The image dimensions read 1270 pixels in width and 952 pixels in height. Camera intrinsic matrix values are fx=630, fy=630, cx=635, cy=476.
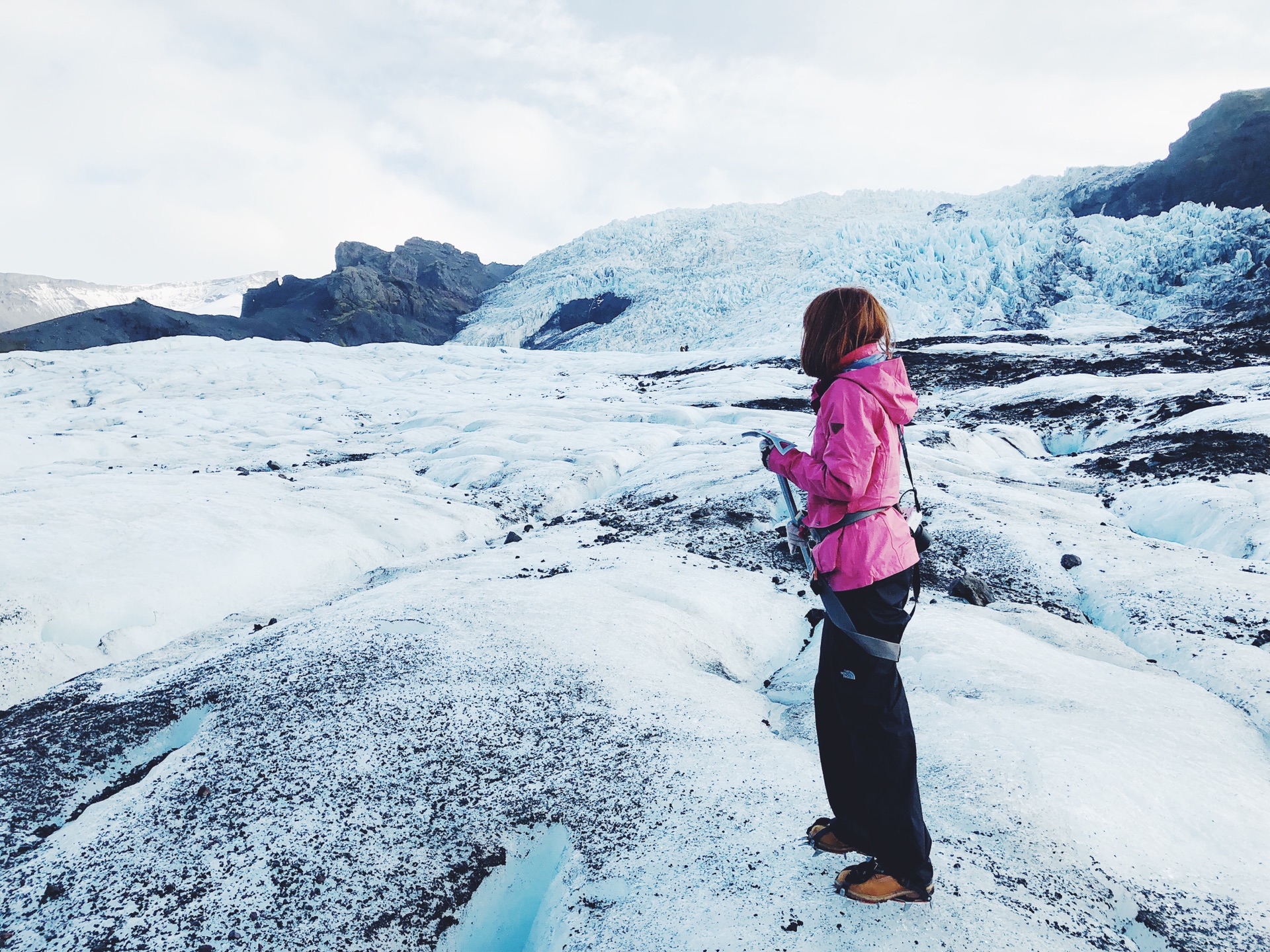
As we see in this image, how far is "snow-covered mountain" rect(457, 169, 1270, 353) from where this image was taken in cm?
3186

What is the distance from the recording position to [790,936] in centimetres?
225

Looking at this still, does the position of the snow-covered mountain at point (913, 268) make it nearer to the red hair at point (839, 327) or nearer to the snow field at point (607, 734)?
the snow field at point (607, 734)

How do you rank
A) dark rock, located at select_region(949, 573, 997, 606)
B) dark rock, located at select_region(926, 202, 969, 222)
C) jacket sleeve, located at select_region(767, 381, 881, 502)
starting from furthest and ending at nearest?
dark rock, located at select_region(926, 202, 969, 222)
dark rock, located at select_region(949, 573, 997, 606)
jacket sleeve, located at select_region(767, 381, 881, 502)

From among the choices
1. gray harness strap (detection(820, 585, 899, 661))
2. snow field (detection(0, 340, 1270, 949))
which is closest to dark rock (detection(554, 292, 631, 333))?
snow field (detection(0, 340, 1270, 949))

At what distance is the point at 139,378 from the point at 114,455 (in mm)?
13520

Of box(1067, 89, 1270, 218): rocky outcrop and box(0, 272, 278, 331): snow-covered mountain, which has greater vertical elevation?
box(0, 272, 278, 331): snow-covered mountain

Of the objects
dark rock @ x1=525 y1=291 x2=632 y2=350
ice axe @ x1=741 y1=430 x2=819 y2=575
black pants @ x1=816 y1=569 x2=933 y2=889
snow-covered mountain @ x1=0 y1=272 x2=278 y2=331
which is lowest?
black pants @ x1=816 y1=569 x2=933 y2=889

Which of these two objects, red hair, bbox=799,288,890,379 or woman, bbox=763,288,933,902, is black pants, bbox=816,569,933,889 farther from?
red hair, bbox=799,288,890,379

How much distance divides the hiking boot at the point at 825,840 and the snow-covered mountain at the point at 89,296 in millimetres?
162560

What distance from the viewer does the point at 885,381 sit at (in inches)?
89.5

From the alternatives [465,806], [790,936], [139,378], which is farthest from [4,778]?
[139,378]

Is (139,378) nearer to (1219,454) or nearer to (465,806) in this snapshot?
(465,806)

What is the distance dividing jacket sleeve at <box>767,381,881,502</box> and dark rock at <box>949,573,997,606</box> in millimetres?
3821

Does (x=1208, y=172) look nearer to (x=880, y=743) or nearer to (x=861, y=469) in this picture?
(x=861, y=469)
